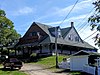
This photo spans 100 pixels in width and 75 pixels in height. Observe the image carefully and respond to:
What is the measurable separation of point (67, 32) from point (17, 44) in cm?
1203

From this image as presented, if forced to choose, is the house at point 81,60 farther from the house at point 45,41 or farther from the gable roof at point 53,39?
the gable roof at point 53,39

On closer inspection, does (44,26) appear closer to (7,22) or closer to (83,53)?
(7,22)

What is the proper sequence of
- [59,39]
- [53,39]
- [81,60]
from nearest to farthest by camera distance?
[81,60] → [53,39] → [59,39]

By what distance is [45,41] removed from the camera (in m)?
62.0

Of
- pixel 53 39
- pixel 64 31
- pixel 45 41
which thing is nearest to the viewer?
pixel 45 41

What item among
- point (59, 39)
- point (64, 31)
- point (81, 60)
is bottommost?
point (81, 60)

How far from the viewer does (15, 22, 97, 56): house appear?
2503 inches

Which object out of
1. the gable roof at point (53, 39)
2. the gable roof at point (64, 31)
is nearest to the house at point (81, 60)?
the gable roof at point (53, 39)

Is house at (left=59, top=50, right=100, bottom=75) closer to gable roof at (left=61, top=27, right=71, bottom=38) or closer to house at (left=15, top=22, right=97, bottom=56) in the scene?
house at (left=15, top=22, right=97, bottom=56)

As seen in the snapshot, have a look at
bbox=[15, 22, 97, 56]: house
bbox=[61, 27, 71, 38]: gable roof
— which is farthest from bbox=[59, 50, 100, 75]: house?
bbox=[61, 27, 71, 38]: gable roof

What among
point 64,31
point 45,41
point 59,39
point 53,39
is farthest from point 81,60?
point 64,31

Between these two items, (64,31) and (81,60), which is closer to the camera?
(81,60)

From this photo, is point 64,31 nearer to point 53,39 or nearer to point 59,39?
point 59,39

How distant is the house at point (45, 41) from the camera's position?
63.6m
